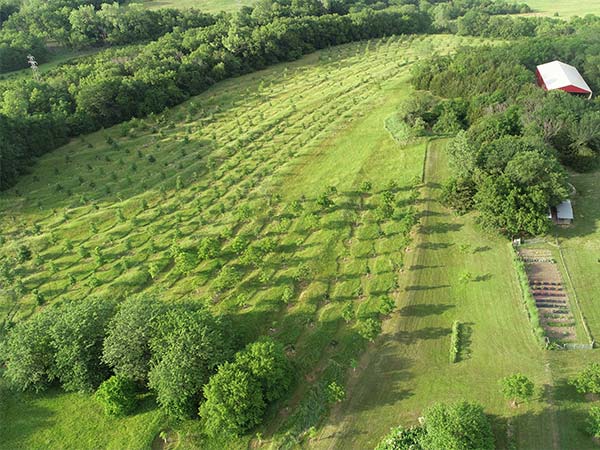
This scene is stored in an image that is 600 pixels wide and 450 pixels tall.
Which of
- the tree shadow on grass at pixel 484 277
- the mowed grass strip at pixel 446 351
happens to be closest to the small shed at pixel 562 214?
the mowed grass strip at pixel 446 351

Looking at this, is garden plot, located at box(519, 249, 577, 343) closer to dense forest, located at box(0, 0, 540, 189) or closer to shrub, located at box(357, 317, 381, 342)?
shrub, located at box(357, 317, 381, 342)

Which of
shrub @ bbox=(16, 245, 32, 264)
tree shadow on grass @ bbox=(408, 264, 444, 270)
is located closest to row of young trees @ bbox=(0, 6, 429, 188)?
shrub @ bbox=(16, 245, 32, 264)

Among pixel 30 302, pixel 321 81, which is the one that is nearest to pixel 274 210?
pixel 30 302

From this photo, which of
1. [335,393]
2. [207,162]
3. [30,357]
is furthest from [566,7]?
[30,357]

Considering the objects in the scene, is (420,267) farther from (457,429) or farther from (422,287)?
(457,429)

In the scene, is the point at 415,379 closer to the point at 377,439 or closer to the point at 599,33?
the point at 377,439

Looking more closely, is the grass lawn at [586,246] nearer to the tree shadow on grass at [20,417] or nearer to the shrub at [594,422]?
the shrub at [594,422]

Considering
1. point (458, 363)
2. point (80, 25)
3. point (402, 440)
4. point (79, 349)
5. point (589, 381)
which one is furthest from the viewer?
point (80, 25)
